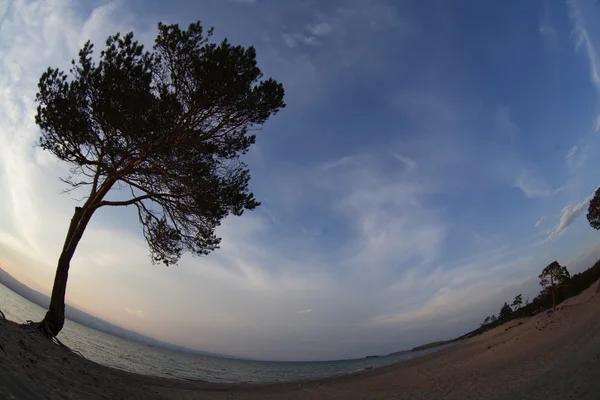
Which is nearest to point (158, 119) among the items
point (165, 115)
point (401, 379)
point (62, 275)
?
point (165, 115)

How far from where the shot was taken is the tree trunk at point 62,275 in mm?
9586

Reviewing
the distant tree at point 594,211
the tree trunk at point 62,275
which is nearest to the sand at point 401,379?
the tree trunk at point 62,275

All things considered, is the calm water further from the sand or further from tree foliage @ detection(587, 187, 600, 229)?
tree foliage @ detection(587, 187, 600, 229)

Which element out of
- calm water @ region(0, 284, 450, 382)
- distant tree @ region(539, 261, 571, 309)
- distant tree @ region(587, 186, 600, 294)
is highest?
distant tree @ region(587, 186, 600, 294)

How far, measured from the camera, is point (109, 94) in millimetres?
9883

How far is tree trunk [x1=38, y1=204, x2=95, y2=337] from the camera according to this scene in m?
9.59

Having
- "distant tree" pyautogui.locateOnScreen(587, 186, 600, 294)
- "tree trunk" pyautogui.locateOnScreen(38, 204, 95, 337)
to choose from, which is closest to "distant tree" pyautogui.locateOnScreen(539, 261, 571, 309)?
"distant tree" pyautogui.locateOnScreen(587, 186, 600, 294)

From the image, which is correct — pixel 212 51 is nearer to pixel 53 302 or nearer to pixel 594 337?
pixel 53 302

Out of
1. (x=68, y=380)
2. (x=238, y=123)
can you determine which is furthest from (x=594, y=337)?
(x=68, y=380)

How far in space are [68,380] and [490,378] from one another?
641 inches

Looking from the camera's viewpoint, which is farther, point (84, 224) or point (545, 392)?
point (84, 224)

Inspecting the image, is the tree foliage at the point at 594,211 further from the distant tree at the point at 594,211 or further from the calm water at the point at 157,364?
the calm water at the point at 157,364

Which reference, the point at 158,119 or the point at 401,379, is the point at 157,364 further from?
the point at 158,119

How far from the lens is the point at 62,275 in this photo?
10.1m
